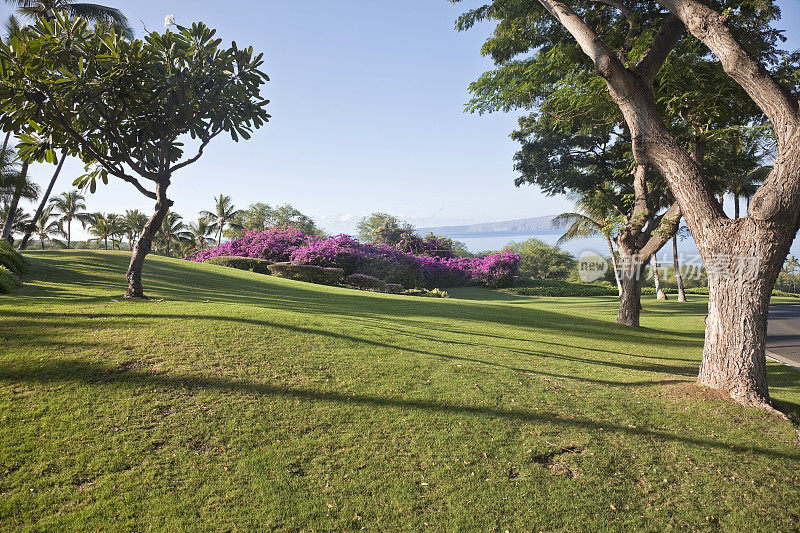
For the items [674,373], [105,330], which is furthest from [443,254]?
[105,330]

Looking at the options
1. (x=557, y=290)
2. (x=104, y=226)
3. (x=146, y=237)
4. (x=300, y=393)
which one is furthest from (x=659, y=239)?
(x=104, y=226)

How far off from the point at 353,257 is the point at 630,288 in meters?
15.0

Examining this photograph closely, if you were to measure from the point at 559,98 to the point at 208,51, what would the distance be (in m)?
7.34

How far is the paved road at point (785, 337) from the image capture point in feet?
33.6

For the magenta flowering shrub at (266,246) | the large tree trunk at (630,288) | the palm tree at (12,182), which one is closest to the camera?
the large tree trunk at (630,288)

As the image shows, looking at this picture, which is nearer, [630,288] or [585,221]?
[630,288]

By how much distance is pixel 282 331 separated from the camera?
681 cm

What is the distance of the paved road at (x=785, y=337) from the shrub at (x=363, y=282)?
15.5 m

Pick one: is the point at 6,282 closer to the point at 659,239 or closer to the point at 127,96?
the point at 127,96

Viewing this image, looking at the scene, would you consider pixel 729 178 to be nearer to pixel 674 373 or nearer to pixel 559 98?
pixel 559 98

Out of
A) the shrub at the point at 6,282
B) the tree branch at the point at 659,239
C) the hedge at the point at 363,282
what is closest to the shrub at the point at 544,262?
the hedge at the point at 363,282

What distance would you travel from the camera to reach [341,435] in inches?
160

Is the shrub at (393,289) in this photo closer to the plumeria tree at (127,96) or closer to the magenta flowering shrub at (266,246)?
the magenta flowering shrub at (266,246)

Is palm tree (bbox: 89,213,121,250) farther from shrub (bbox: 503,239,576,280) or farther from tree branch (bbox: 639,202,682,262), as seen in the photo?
tree branch (bbox: 639,202,682,262)
